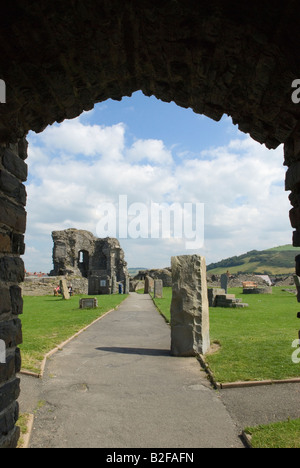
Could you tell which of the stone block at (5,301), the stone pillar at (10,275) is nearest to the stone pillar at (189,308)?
the stone pillar at (10,275)

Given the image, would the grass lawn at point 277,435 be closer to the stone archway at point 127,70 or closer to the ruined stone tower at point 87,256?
the stone archway at point 127,70

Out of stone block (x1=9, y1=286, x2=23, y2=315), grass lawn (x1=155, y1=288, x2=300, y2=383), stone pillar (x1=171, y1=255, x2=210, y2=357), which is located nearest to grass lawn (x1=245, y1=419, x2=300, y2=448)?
grass lawn (x1=155, y1=288, x2=300, y2=383)

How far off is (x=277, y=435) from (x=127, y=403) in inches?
76.6

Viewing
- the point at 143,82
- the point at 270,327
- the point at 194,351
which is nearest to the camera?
the point at 143,82

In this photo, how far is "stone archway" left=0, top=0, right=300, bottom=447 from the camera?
2.63 meters

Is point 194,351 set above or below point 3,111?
below

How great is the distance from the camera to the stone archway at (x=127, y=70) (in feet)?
8.63

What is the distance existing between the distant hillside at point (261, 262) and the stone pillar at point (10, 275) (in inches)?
4032

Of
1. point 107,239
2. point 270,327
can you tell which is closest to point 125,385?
point 270,327

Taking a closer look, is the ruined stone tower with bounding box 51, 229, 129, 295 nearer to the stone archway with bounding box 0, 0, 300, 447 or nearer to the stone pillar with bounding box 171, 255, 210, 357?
the stone pillar with bounding box 171, 255, 210, 357

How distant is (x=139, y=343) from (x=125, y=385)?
3313mm

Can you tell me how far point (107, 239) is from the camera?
4312 centimetres
